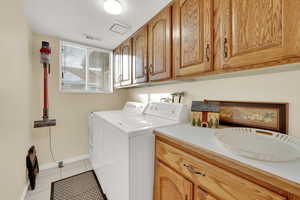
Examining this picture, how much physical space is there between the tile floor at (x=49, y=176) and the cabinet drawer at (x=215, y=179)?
6.01ft

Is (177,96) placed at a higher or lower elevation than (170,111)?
higher

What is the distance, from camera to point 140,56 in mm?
1742

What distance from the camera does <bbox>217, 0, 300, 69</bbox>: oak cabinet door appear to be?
2.03 ft

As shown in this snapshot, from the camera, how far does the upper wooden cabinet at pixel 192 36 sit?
3.12 ft

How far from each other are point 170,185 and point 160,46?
→ 1352 mm

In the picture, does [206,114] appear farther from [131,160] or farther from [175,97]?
[131,160]

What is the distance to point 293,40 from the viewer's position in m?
0.61

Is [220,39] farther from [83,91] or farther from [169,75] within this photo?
[83,91]

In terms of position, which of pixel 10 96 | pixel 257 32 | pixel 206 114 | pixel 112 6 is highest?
pixel 112 6

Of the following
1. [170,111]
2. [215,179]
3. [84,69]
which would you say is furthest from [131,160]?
[84,69]

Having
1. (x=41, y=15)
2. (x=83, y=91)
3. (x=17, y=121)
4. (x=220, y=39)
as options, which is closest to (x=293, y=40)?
(x=220, y=39)

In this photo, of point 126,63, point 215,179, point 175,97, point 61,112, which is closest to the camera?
point 215,179

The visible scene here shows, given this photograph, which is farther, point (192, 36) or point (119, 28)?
point (119, 28)

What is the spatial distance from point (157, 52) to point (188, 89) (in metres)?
0.59
